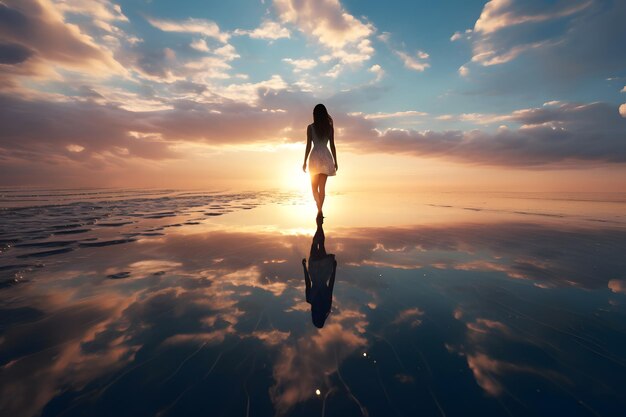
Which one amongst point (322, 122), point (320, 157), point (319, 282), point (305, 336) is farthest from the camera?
point (320, 157)

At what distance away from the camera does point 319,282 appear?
3262 millimetres

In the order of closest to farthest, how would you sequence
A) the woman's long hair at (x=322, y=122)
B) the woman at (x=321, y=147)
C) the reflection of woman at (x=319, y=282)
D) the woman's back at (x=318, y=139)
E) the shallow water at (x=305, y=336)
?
the shallow water at (x=305, y=336) < the reflection of woman at (x=319, y=282) < the woman's long hair at (x=322, y=122) < the woman at (x=321, y=147) < the woman's back at (x=318, y=139)

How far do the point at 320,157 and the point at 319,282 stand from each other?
5250 millimetres

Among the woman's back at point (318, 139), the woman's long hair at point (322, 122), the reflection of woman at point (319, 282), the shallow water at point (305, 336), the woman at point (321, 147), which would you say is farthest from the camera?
the woman's back at point (318, 139)

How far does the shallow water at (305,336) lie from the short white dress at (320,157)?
13.3 ft

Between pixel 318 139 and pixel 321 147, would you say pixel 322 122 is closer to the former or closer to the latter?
pixel 318 139

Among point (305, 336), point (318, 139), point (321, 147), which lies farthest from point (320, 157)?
point (305, 336)

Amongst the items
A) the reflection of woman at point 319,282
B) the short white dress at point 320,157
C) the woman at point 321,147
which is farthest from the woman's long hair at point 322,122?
the reflection of woman at point 319,282

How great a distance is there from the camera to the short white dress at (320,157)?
315 inches

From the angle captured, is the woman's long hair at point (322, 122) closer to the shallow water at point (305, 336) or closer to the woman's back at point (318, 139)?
the woman's back at point (318, 139)

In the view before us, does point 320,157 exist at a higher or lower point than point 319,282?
higher

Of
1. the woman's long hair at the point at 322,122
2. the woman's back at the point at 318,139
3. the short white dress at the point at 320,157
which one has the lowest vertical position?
the short white dress at the point at 320,157

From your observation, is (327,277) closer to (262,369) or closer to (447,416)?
(262,369)

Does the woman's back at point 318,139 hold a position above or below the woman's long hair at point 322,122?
below
